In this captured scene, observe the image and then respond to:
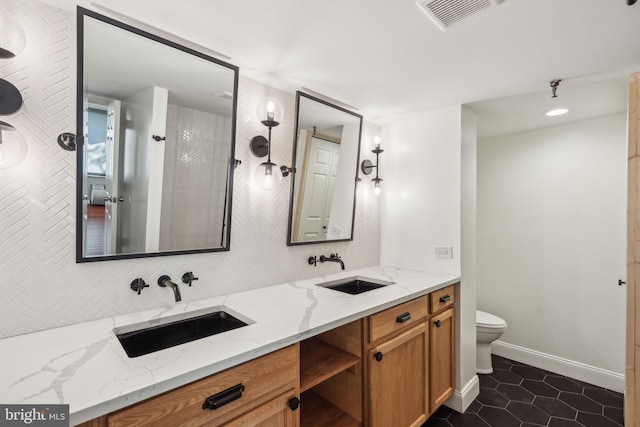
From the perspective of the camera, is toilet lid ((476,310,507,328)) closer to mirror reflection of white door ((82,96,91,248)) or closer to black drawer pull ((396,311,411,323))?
black drawer pull ((396,311,411,323))

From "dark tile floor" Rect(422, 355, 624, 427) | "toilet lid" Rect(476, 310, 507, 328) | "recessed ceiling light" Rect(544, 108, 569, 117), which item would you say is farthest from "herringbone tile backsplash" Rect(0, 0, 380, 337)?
"recessed ceiling light" Rect(544, 108, 569, 117)

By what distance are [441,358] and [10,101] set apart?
2.63 metres

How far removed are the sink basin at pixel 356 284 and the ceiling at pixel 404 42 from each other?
1338mm

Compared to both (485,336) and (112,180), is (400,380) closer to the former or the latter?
(485,336)

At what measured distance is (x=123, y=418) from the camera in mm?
810

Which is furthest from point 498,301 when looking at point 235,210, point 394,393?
point 235,210

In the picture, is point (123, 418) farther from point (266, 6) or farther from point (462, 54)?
point (462, 54)

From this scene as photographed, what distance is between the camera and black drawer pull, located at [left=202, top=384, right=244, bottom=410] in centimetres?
95

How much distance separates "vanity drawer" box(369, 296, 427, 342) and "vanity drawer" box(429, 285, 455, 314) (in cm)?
Result: 9

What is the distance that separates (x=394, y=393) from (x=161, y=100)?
1.99 metres

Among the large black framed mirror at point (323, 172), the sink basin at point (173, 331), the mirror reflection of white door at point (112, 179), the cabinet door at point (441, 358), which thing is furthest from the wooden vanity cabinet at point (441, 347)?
the mirror reflection of white door at point (112, 179)

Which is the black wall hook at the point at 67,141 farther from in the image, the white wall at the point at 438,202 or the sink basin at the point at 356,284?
the white wall at the point at 438,202

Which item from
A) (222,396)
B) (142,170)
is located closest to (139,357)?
(222,396)

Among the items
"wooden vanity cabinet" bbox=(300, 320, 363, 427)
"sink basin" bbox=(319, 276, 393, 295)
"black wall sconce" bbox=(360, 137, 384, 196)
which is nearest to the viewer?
"wooden vanity cabinet" bbox=(300, 320, 363, 427)
